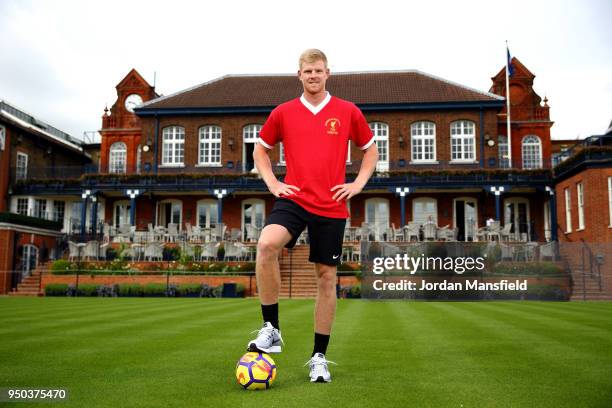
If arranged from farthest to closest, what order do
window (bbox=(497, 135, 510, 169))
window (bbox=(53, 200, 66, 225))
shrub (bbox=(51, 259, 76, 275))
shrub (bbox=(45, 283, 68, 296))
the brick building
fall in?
window (bbox=(53, 200, 66, 225)) < window (bbox=(497, 135, 510, 169)) < the brick building < shrub (bbox=(51, 259, 76, 275)) < shrub (bbox=(45, 283, 68, 296))

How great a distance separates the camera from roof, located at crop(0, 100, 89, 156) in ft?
113

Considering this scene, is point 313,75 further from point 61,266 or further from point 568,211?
point 568,211

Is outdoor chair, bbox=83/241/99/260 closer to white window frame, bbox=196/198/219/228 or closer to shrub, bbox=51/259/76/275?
shrub, bbox=51/259/76/275

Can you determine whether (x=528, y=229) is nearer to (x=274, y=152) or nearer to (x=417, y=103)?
(x=417, y=103)

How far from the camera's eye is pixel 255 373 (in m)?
3.86

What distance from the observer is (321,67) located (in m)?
4.43

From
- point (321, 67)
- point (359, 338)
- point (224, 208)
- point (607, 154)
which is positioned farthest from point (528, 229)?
point (321, 67)

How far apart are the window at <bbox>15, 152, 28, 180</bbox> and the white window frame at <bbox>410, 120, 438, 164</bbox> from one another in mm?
21776

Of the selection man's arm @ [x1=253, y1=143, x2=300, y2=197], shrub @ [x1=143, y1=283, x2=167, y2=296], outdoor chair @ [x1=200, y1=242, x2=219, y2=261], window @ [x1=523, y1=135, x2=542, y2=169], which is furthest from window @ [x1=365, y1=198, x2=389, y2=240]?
man's arm @ [x1=253, y1=143, x2=300, y2=197]

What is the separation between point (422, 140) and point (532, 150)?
23.9 ft

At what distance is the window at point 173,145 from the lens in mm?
34094

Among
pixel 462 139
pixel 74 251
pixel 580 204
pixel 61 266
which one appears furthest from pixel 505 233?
pixel 74 251

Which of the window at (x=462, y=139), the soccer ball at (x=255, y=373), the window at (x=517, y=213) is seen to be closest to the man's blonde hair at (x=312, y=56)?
the soccer ball at (x=255, y=373)

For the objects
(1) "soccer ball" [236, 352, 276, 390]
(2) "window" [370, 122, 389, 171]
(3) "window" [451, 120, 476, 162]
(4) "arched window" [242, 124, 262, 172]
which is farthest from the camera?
(4) "arched window" [242, 124, 262, 172]
